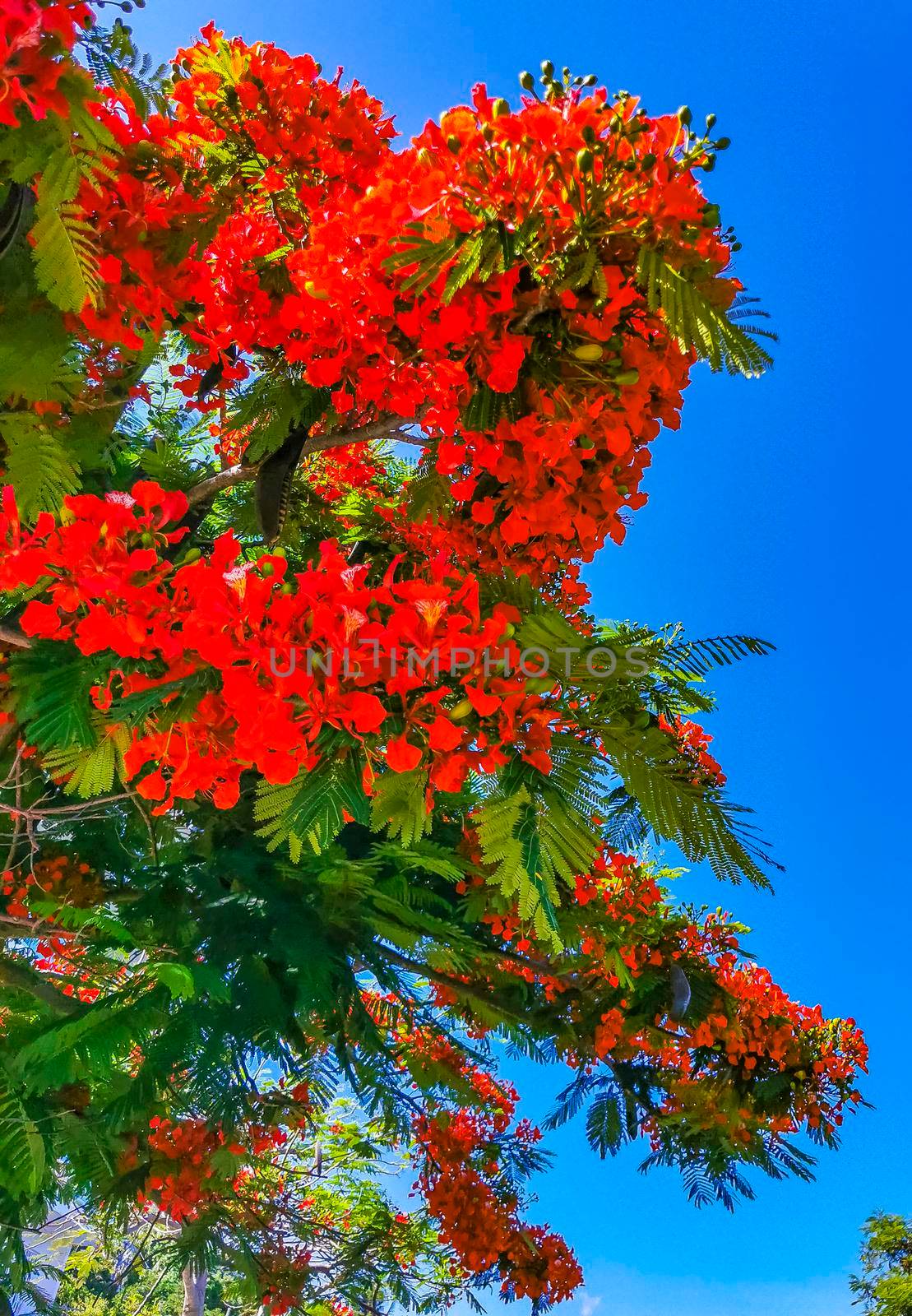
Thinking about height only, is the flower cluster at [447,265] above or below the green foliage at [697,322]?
above


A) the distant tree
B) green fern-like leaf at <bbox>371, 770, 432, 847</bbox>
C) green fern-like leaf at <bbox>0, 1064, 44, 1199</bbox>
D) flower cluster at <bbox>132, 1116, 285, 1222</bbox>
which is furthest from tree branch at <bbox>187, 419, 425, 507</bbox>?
the distant tree

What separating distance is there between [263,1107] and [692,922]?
2.99 metres

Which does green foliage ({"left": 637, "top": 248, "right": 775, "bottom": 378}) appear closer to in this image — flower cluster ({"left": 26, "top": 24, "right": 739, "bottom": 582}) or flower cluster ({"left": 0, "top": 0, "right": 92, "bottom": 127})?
flower cluster ({"left": 26, "top": 24, "right": 739, "bottom": 582})

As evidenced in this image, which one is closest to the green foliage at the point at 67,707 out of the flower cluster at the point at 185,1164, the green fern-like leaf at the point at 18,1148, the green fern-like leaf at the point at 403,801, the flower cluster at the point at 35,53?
the green fern-like leaf at the point at 403,801

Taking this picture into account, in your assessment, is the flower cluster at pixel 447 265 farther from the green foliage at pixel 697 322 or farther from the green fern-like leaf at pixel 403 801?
the green fern-like leaf at pixel 403 801

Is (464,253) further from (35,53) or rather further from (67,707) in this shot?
(67,707)

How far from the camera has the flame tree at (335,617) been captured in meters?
2.02

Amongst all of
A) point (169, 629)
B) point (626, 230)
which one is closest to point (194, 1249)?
point (169, 629)

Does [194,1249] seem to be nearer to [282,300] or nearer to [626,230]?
[282,300]

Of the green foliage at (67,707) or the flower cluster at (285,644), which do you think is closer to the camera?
the flower cluster at (285,644)

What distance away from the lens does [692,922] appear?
564 cm

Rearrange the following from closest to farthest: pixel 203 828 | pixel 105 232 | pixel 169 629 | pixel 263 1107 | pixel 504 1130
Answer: pixel 169 629
pixel 105 232
pixel 203 828
pixel 263 1107
pixel 504 1130

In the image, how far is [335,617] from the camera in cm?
204

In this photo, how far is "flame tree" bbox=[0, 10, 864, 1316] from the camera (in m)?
2.02
